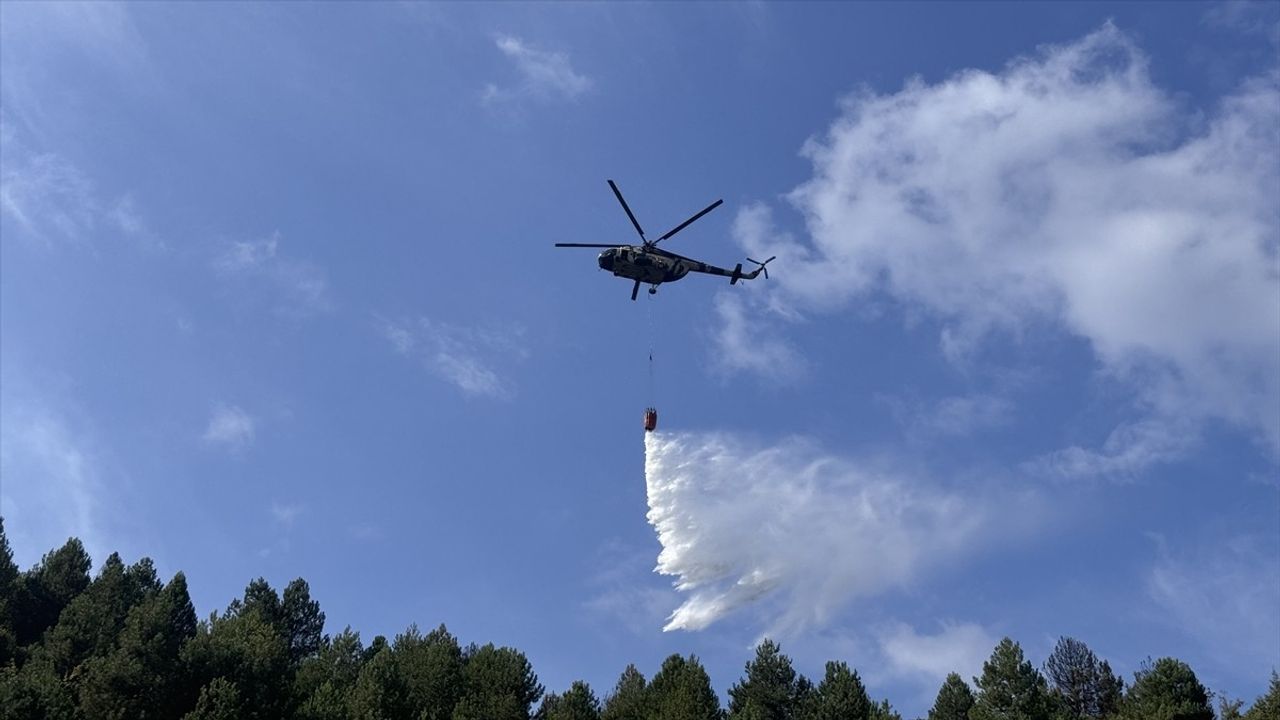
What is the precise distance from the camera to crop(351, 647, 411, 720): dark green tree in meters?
77.8

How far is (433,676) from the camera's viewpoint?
87.6 metres

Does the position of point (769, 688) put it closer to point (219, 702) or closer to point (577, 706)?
point (577, 706)

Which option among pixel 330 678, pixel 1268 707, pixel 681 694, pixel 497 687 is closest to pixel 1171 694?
pixel 1268 707

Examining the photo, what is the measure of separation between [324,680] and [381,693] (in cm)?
1024

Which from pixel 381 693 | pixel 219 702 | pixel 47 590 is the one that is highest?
pixel 47 590

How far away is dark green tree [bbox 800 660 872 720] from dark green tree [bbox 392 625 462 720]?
30262 mm

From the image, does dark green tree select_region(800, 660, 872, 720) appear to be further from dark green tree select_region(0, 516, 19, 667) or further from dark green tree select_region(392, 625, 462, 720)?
dark green tree select_region(0, 516, 19, 667)

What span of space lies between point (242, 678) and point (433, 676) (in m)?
18.0

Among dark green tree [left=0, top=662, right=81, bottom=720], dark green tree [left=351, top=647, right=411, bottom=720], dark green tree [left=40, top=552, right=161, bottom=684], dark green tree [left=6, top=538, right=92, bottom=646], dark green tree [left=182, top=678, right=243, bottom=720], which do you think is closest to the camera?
dark green tree [left=0, top=662, right=81, bottom=720]

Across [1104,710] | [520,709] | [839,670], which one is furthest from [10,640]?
[1104,710]

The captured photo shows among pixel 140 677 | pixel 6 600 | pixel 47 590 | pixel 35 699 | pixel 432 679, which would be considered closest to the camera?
pixel 35 699

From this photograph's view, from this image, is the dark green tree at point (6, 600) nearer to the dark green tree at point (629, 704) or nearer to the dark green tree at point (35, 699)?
the dark green tree at point (35, 699)

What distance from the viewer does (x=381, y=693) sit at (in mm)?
79500

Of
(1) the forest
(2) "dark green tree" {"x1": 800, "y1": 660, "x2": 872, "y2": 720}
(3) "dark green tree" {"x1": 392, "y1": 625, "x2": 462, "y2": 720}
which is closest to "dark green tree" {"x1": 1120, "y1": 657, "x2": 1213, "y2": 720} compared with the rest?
(1) the forest
